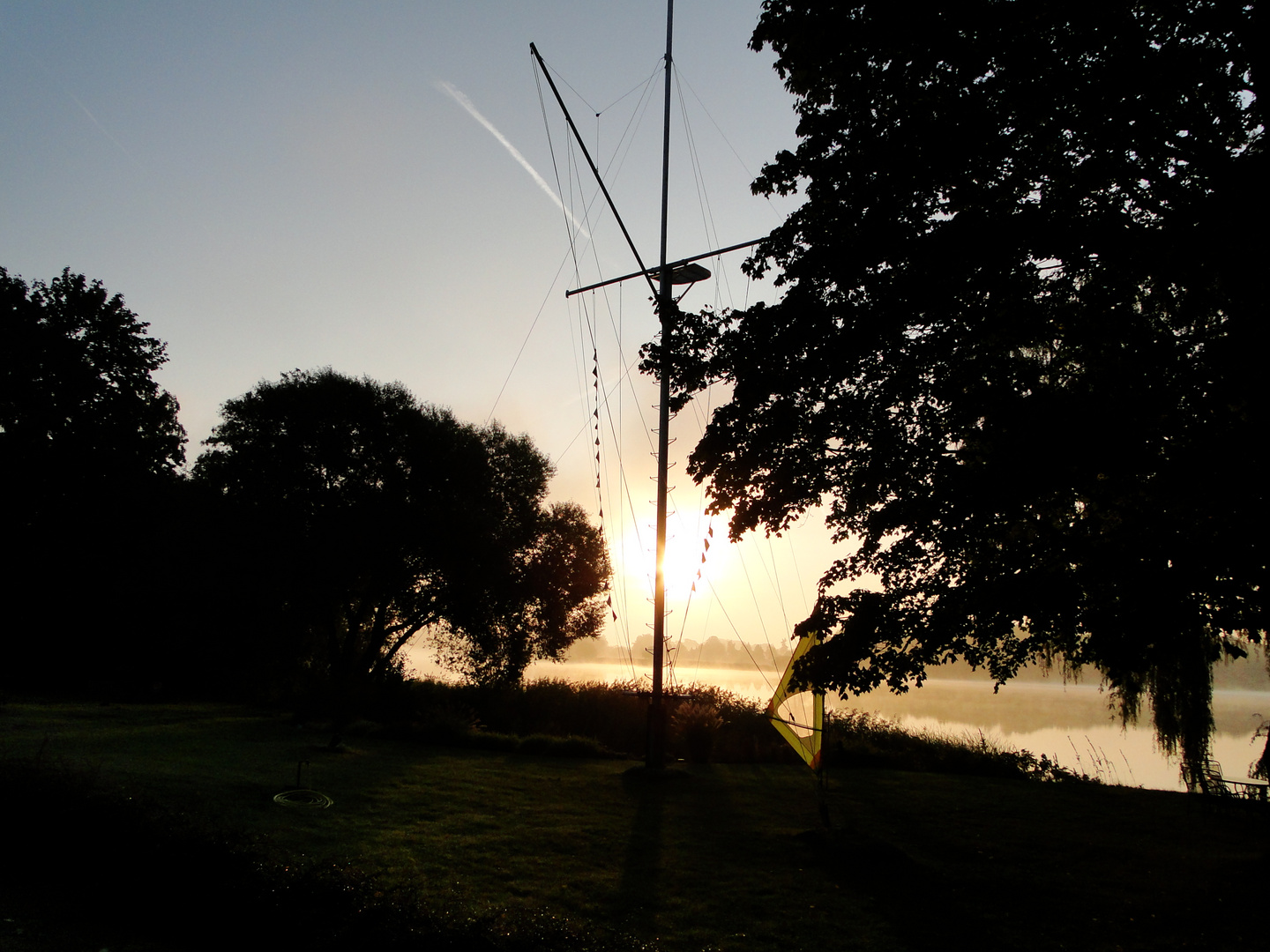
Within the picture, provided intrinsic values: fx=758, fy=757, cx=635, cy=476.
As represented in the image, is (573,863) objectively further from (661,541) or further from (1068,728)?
(1068,728)

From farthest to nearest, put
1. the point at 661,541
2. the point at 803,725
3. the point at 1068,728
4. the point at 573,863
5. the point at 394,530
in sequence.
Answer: the point at 1068,728 → the point at 394,530 → the point at 661,541 → the point at 803,725 → the point at 573,863

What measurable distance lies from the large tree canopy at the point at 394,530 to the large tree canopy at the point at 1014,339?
907 inches

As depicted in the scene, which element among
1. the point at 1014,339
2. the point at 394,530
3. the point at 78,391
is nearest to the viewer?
the point at 1014,339

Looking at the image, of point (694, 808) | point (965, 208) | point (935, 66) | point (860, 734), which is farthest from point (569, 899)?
point (860, 734)

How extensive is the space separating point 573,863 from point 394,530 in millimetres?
22332

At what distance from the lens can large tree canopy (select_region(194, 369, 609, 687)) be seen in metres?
29.9

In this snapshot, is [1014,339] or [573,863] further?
[573,863]

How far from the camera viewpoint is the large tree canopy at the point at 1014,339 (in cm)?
752

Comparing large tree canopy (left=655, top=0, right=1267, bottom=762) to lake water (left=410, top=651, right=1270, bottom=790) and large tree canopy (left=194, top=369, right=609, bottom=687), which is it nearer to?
lake water (left=410, top=651, right=1270, bottom=790)

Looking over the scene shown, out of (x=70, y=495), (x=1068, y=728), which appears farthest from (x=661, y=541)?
(x=1068, y=728)

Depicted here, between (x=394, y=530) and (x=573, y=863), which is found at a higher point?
(x=394, y=530)

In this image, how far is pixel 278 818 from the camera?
10.8 metres

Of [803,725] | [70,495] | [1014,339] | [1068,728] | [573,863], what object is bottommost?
[1068,728]

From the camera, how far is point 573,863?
9930 millimetres
